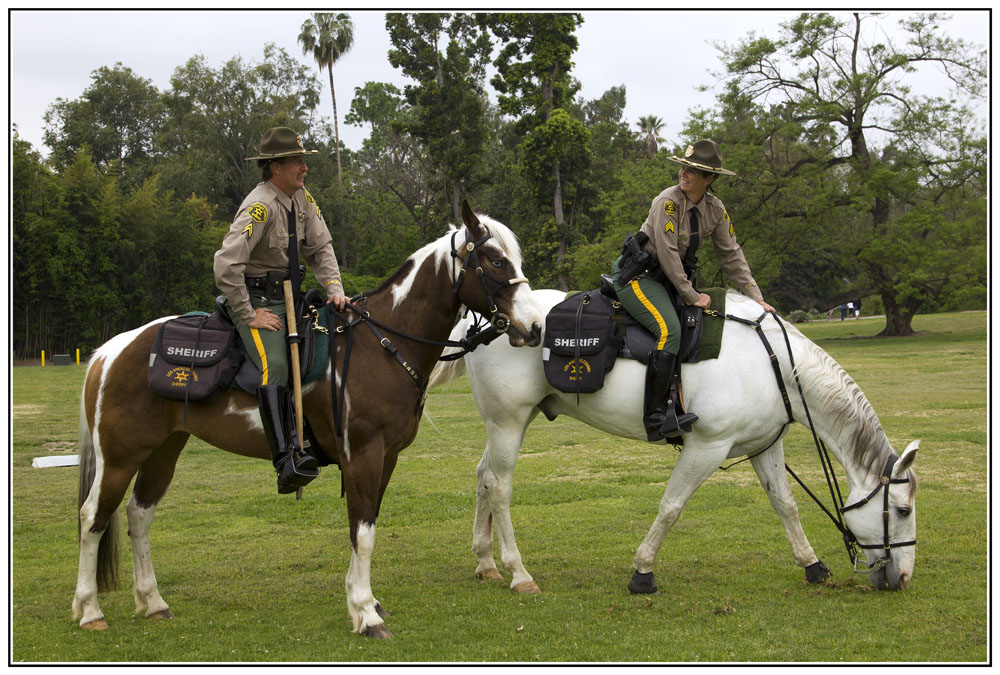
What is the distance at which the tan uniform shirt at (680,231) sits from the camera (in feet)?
19.9

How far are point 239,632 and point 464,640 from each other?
4.76ft

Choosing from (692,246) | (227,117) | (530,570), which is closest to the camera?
(692,246)

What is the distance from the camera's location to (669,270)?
19.9 feet

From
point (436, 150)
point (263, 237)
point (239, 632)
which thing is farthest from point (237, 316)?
point (436, 150)

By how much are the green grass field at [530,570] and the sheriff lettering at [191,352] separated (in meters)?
1.76

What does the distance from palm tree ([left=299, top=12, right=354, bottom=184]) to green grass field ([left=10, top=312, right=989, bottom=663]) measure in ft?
156

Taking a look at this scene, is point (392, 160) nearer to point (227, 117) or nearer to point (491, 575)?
point (227, 117)

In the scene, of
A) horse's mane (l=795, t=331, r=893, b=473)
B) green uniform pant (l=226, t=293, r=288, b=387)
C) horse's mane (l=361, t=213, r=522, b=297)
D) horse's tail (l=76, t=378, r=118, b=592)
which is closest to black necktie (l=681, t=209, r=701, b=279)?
horse's mane (l=795, t=331, r=893, b=473)

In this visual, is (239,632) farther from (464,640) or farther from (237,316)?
(237,316)

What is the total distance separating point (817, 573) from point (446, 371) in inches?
125

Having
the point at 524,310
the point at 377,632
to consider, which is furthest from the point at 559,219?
the point at 377,632

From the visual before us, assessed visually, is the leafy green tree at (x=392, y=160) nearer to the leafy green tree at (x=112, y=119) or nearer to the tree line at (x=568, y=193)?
the tree line at (x=568, y=193)

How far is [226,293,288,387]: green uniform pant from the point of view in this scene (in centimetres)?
529

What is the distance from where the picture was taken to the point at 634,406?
6254mm
